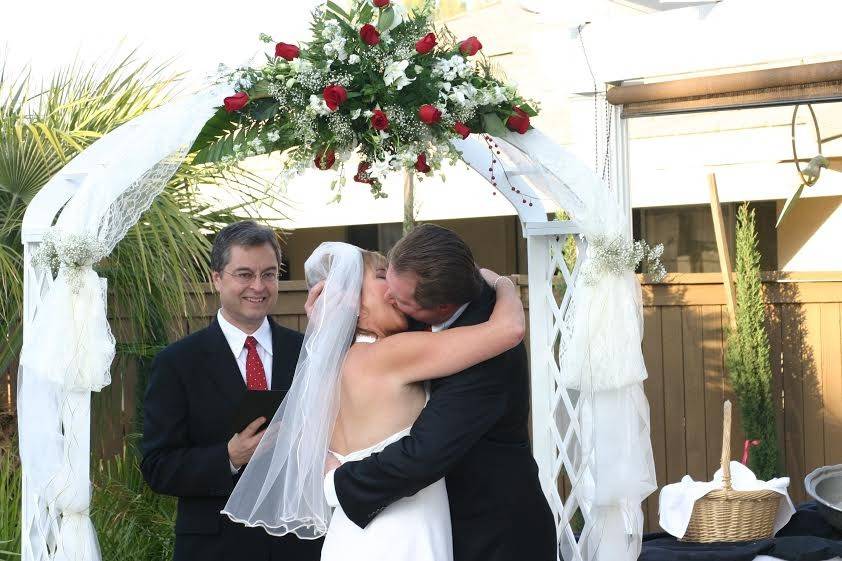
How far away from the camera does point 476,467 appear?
3.11 metres

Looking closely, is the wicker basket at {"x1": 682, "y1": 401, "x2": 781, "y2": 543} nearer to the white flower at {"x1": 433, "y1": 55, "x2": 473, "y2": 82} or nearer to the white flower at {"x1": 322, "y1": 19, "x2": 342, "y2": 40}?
the white flower at {"x1": 433, "y1": 55, "x2": 473, "y2": 82}

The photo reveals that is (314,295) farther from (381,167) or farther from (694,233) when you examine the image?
(694,233)

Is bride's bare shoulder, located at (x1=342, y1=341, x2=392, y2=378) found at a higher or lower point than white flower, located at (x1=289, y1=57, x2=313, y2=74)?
lower

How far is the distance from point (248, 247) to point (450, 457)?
4.31 ft

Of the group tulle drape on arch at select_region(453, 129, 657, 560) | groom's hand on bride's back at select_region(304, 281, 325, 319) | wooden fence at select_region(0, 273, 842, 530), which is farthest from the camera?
wooden fence at select_region(0, 273, 842, 530)

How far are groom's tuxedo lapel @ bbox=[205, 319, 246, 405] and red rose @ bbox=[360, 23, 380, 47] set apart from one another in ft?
3.79

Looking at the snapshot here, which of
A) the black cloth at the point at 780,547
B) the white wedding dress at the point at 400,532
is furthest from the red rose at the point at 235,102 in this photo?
the black cloth at the point at 780,547

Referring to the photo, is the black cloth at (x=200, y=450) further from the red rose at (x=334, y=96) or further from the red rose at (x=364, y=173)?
the red rose at (x=334, y=96)

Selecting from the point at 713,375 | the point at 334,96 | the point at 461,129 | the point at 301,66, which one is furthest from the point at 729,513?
the point at 713,375

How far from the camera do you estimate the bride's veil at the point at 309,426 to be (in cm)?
322

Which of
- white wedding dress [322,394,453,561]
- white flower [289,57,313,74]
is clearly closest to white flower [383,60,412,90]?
white flower [289,57,313,74]

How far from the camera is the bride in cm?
302

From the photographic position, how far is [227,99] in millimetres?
3586

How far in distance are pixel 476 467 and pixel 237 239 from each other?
1337 mm
